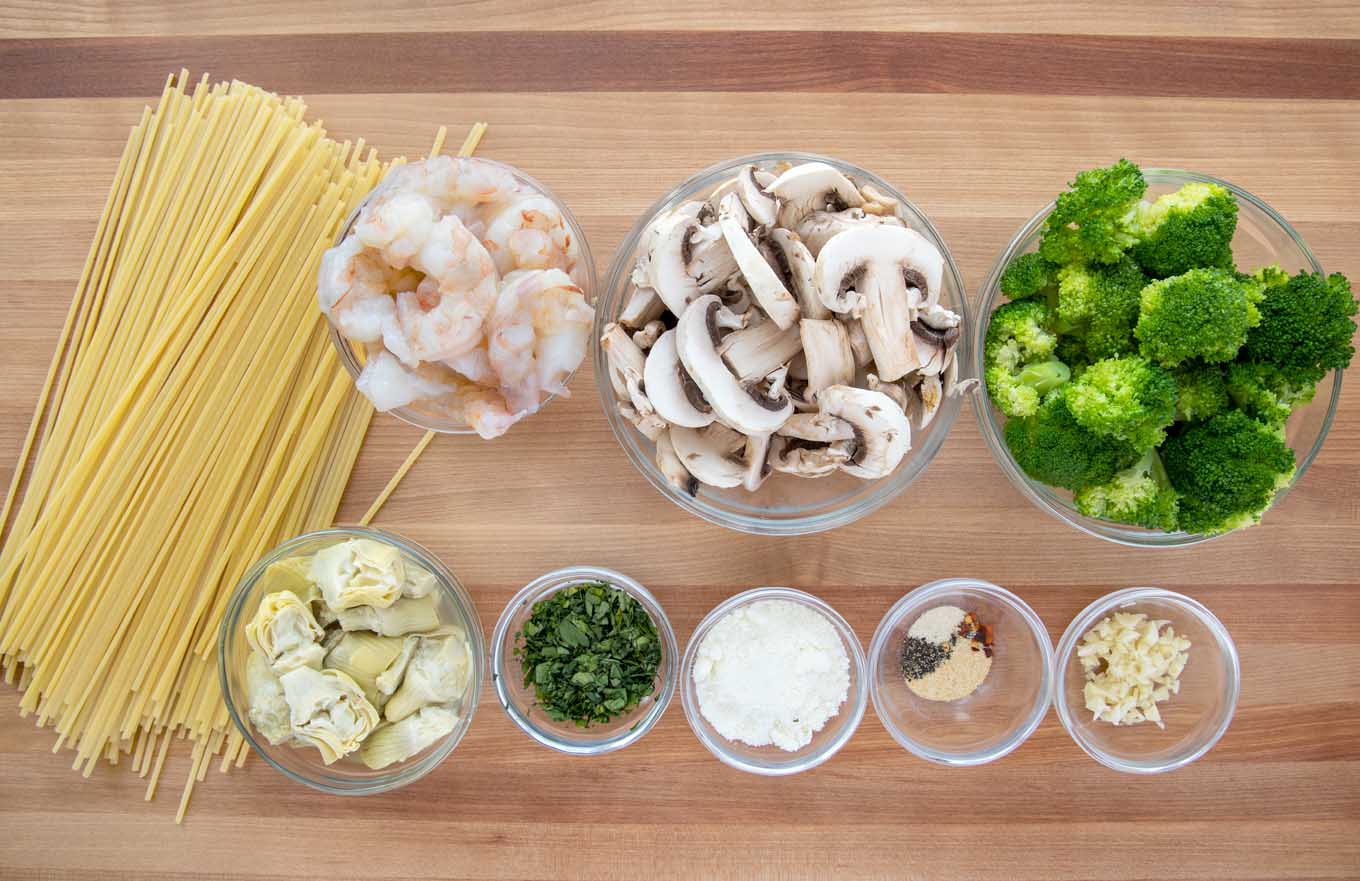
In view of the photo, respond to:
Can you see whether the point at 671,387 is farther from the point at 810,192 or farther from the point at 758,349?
the point at 810,192

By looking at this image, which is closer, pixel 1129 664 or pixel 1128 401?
pixel 1128 401

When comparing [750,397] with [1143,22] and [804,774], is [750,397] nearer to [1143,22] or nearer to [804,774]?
[804,774]

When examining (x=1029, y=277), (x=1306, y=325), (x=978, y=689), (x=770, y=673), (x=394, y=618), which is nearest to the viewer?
(x=1306, y=325)

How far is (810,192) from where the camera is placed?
1.32 metres

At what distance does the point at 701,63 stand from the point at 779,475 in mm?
842

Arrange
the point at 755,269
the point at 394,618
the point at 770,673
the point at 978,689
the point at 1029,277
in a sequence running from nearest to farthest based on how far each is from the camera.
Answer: the point at 755,269 → the point at 1029,277 → the point at 394,618 → the point at 770,673 → the point at 978,689

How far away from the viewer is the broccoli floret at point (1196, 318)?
125cm

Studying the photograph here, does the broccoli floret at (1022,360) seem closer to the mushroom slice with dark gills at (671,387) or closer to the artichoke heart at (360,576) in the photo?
the mushroom slice with dark gills at (671,387)

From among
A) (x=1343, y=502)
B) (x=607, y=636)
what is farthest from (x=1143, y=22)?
(x=607, y=636)

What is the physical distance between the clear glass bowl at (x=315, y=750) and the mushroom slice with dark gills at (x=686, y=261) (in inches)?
27.7

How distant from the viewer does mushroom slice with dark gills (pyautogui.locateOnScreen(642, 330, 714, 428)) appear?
127cm

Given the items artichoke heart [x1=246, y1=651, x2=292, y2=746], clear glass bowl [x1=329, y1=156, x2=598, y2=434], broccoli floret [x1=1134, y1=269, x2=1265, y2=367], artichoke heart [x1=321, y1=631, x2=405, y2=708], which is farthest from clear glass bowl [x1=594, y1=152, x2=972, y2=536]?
artichoke heart [x1=246, y1=651, x2=292, y2=746]

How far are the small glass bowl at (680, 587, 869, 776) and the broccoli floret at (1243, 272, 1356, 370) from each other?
839 millimetres

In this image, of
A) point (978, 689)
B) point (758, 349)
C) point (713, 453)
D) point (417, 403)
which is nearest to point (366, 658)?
point (417, 403)
